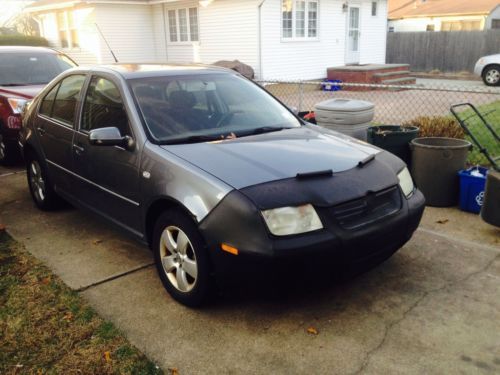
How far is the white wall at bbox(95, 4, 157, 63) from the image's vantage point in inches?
753

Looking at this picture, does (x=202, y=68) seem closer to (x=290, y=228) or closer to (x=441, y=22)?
(x=290, y=228)

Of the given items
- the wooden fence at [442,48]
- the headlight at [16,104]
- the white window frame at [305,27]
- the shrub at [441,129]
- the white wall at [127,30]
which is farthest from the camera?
the wooden fence at [442,48]

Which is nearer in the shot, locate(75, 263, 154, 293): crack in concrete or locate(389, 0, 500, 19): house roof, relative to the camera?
locate(75, 263, 154, 293): crack in concrete

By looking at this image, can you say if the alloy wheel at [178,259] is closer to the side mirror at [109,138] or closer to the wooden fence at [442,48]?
the side mirror at [109,138]

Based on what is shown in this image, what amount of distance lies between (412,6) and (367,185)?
41.5 metres

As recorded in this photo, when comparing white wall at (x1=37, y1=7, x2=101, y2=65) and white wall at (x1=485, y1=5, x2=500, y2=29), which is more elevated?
white wall at (x1=485, y1=5, x2=500, y2=29)

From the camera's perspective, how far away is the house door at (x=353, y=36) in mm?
19422

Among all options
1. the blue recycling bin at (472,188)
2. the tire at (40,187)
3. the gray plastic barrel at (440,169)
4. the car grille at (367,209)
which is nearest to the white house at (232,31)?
the gray plastic barrel at (440,169)

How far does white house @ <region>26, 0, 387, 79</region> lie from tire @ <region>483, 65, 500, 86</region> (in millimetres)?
5000

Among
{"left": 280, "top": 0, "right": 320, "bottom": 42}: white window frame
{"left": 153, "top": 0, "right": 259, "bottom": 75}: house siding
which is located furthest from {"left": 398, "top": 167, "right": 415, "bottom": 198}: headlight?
{"left": 280, "top": 0, "right": 320, "bottom": 42}: white window frame

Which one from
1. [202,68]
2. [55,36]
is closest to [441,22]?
[55,36]

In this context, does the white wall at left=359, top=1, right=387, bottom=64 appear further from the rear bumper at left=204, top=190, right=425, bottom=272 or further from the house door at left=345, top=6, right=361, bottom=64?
the rear bumper at left=204, top=190, right=425, bottom=272

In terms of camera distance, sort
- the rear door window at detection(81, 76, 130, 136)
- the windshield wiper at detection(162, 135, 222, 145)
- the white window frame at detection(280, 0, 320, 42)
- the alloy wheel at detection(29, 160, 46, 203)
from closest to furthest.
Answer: the windshield wiper at detection(162, 135, 222, 145)
the rear door window at detection(81, 76, 130, 136)
the alloy wheel at detection(29, 160, 46, 203)
the white window frame at detection(280, 0, 320, 42)

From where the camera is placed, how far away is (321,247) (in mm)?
2938
